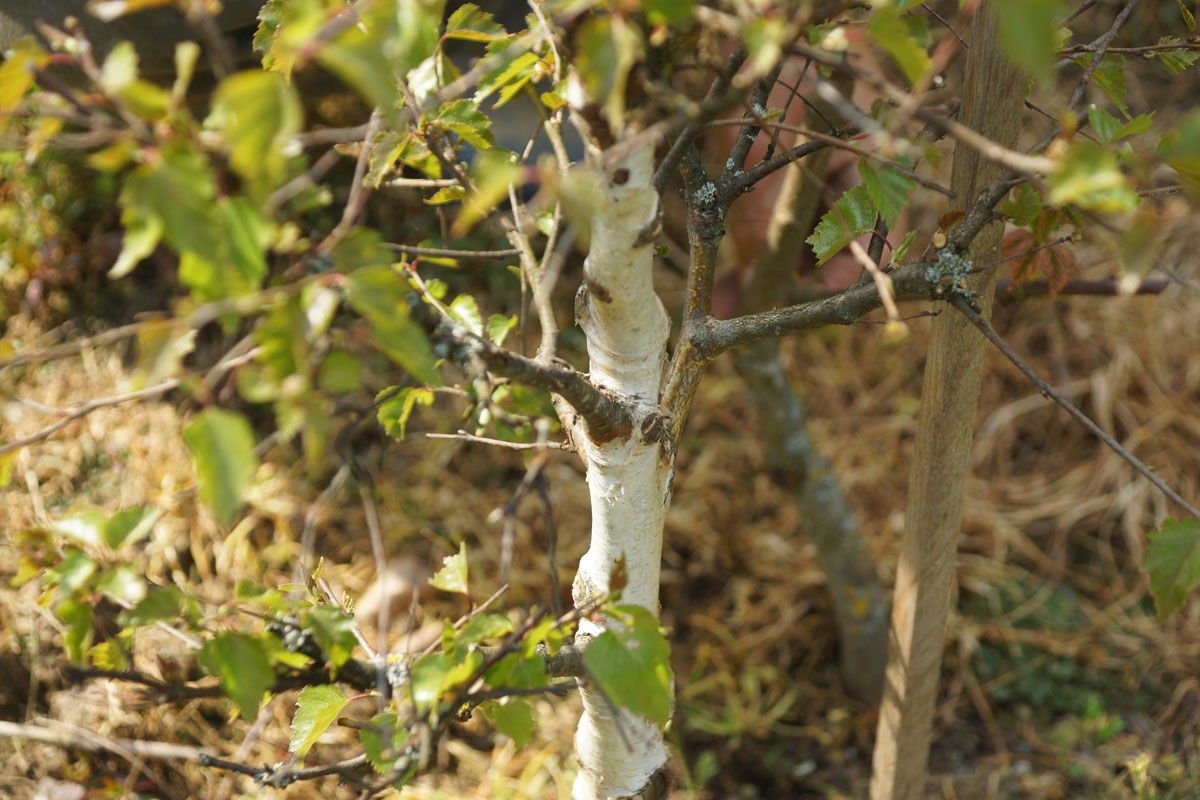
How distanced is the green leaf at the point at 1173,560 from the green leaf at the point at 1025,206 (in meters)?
0.28

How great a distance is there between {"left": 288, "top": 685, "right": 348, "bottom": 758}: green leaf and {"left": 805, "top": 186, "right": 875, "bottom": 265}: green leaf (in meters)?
0.59

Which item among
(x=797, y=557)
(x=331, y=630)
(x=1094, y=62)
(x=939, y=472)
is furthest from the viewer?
(x=797, y=557)

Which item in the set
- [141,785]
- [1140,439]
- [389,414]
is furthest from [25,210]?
[1140,439]

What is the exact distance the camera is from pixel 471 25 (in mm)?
790

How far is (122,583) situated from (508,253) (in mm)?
463

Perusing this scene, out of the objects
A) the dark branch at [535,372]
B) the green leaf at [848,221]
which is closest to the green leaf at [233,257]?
the dark branch at [535,372]

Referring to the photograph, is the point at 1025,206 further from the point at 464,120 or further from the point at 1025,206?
the point at 464,120

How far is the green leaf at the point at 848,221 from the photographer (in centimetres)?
73

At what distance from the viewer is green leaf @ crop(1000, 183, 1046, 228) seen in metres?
0.69

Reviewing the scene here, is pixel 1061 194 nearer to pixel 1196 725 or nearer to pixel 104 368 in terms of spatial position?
pixel 1196 725

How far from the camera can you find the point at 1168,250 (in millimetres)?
2432

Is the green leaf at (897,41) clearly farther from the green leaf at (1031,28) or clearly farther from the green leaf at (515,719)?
the green leaf at (515,719)

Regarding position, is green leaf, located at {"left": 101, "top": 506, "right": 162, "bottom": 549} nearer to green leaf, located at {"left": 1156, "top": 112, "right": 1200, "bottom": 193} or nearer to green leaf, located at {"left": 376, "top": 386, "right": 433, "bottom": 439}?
green leaf, located at {"left": 376, "top": 386, "right": 433, "bottom": 439}

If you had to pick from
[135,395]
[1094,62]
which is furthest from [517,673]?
[1094,62]
